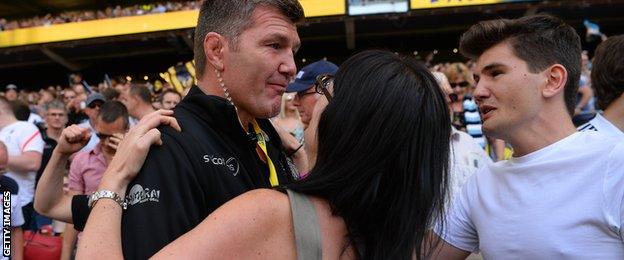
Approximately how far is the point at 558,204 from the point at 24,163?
13.2 feet

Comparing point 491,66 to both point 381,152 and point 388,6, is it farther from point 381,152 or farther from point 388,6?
point 388,6

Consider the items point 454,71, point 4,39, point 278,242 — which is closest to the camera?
point 278,242

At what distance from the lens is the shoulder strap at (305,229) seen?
3.69 ft

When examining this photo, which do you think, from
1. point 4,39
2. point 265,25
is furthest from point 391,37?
point 265,25

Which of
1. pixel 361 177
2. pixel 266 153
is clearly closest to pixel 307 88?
pixel 266 153

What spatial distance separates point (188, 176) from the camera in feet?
4.45

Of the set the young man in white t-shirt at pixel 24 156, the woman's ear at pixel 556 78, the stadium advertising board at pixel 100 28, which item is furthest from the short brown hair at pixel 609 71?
the stadium advertising board at pixel 100 28

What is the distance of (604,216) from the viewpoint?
5.34 ft

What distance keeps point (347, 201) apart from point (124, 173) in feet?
1.69

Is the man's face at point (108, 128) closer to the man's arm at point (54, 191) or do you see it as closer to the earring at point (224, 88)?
the man's arm at point (54, 191)

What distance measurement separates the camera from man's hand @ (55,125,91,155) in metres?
2.00

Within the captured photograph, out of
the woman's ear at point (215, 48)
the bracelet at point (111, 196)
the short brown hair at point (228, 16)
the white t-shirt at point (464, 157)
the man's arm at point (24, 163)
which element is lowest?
the man's arm at point (24, 163)

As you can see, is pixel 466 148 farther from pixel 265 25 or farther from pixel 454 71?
pixel 454 71

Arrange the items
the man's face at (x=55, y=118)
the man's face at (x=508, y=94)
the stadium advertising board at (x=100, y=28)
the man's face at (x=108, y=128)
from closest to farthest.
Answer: the man's face at (x=508, y=94) < the man's face at (x=108, y=128) < the man's face at (x=55, y=118) < the stadium advertising board at (x=100, y=28)
